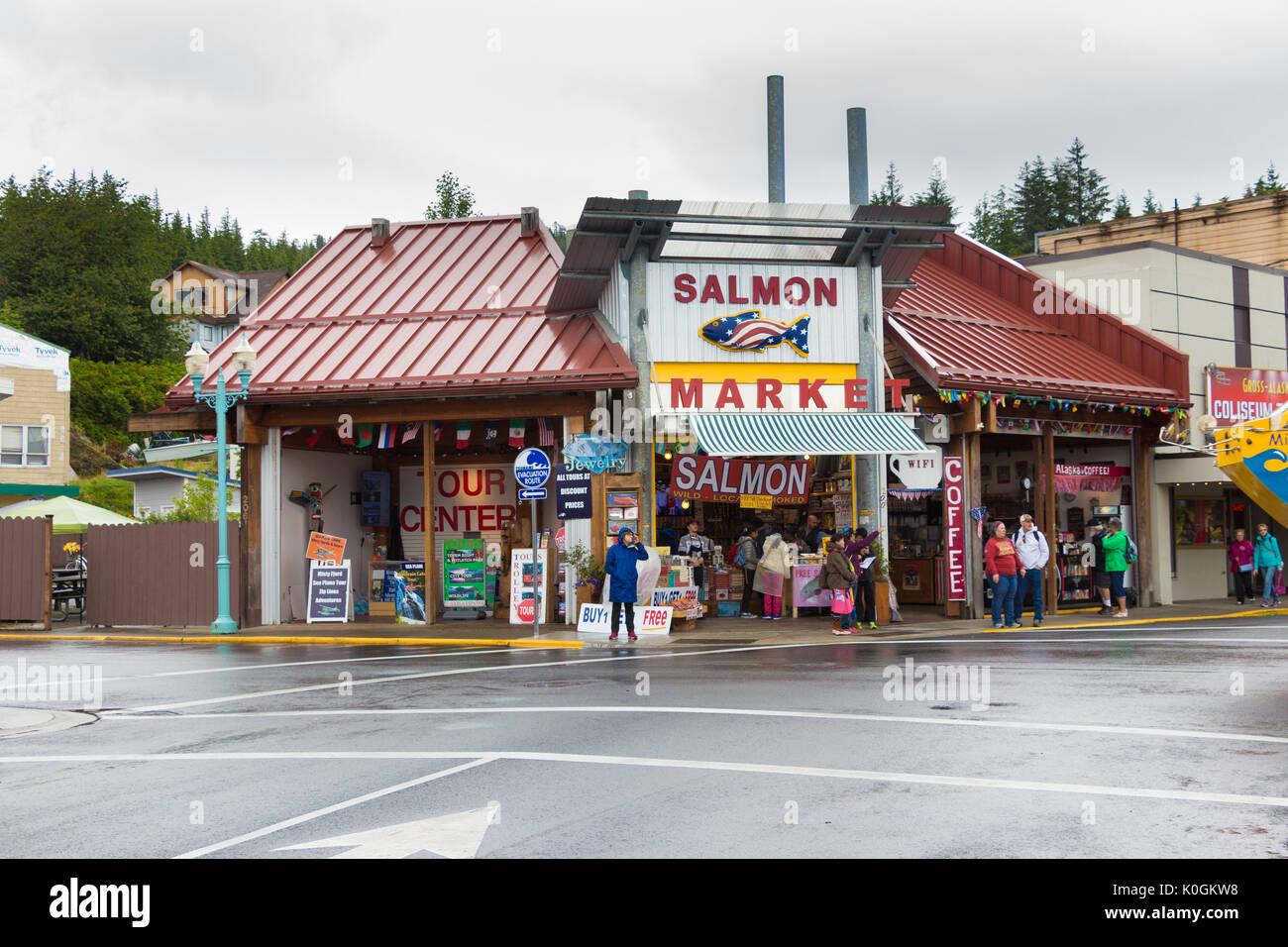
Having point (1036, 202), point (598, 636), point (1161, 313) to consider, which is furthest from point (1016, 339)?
point (1036, 202)

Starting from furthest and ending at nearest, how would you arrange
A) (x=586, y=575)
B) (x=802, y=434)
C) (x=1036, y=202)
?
(x=1036, y=202)
(x=586, y=575)
(x=802, y=434)

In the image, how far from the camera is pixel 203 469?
43.7 meters

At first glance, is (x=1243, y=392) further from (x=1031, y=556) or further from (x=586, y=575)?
(x=586, y=575)

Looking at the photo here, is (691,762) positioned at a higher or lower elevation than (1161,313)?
lower

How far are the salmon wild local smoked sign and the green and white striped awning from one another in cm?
163

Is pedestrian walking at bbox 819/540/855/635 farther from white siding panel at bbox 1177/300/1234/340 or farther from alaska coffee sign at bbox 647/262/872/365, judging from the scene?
white siding panel at bbox 1177/300/1234/340

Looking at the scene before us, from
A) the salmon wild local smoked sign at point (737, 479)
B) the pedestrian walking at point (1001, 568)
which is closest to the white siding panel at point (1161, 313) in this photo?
the pedestrian walking at point (1001, 568)

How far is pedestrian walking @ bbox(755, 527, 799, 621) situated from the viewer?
74.2 feet

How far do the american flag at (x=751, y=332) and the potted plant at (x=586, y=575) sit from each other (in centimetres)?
459

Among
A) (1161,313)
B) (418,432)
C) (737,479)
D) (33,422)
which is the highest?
(33,422)

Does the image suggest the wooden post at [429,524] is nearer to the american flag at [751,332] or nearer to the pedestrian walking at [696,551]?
the pedestrian walking at [696,551]

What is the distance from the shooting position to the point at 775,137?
2609 cm

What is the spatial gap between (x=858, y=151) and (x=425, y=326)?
10392 mm

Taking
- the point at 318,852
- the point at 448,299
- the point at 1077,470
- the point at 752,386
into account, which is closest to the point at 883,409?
the point at 752,386
